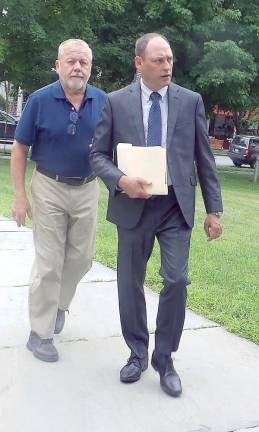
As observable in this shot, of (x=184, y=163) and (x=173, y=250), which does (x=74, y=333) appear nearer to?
(x=173, y=250)

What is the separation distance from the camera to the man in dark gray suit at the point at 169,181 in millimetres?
3502

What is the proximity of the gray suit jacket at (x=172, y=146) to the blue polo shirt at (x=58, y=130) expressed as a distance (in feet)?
0.96

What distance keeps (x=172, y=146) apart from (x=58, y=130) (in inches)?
30.4

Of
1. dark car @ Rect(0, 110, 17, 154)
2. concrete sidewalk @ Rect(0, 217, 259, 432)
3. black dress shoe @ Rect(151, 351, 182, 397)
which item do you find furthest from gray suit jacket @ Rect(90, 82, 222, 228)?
dark car @ Rect(0, 110, 17, 154)

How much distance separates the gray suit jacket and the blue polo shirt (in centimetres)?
29

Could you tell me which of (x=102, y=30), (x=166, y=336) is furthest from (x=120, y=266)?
(x=102, y=30)

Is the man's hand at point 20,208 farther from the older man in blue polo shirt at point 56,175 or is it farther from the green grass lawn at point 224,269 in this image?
the green grass lawn at point 224,269

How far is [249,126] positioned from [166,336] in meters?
54.4

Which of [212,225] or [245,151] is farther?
[245,151]

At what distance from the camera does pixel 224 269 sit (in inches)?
265

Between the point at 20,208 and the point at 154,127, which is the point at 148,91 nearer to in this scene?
the point at 154,127

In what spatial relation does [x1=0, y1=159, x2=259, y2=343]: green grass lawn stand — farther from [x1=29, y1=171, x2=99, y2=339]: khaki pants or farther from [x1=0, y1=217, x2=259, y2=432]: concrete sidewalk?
[x1=29, y1=171, x2=99, y2=339]: khaki pants

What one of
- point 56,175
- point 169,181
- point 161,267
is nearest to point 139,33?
point 56,175

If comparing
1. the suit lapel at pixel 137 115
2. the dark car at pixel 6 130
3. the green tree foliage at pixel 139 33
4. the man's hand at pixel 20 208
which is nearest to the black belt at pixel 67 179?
the man's hand at pixel 20 208
